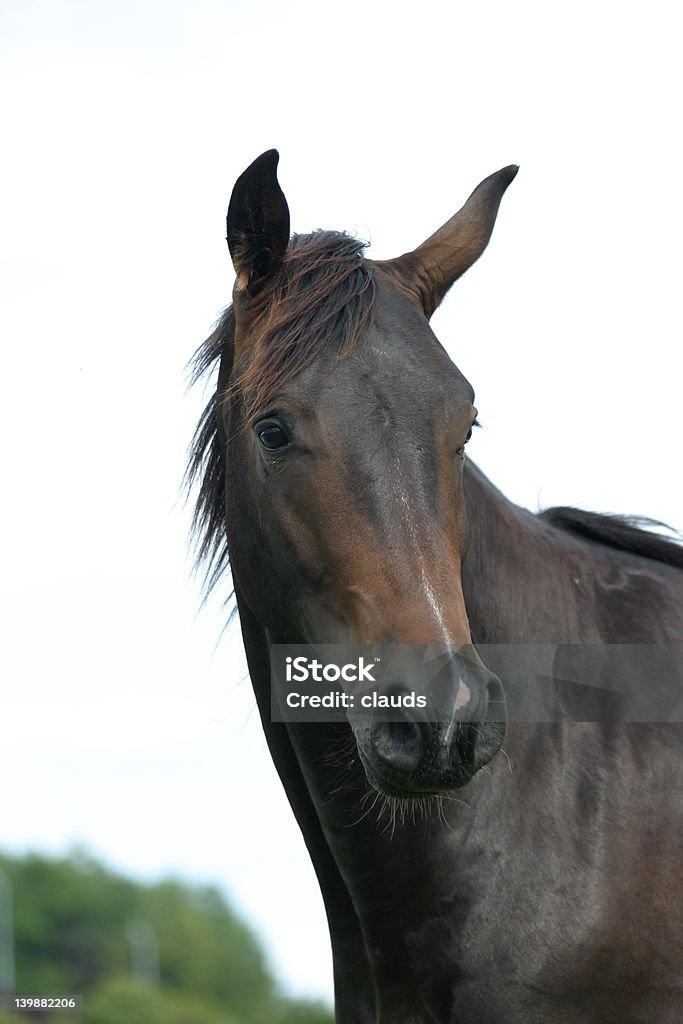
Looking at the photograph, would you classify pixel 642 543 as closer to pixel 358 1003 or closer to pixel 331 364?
pixel 331 364

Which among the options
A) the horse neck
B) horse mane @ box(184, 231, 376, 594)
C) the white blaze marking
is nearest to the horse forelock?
horse mane @ box(184, 231, 376, 594)

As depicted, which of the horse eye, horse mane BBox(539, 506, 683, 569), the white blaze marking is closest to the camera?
the white blaze marking

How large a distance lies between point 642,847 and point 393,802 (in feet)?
3.05

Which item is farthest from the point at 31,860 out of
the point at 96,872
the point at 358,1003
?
the point at 358,1003

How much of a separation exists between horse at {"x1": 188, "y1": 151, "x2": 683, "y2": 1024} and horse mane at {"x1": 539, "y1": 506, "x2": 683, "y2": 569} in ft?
0.99

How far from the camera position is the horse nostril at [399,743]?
12.3 feet

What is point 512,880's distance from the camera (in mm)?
4465

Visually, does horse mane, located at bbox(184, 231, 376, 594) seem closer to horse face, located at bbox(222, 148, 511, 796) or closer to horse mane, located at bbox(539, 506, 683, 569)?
horse face, located at bbox(222, 148, 511, 796)

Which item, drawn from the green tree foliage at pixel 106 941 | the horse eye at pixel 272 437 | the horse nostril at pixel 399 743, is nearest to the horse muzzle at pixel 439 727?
the horse nostril at pixel 399 743

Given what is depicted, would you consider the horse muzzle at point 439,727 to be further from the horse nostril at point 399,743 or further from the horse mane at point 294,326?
the horse mane at point 294,326

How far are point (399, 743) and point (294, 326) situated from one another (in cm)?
160

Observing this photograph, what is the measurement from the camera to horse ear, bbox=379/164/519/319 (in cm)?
507

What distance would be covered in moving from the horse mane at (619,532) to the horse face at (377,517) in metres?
1.18

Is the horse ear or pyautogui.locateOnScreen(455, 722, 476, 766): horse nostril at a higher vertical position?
the horse ear
